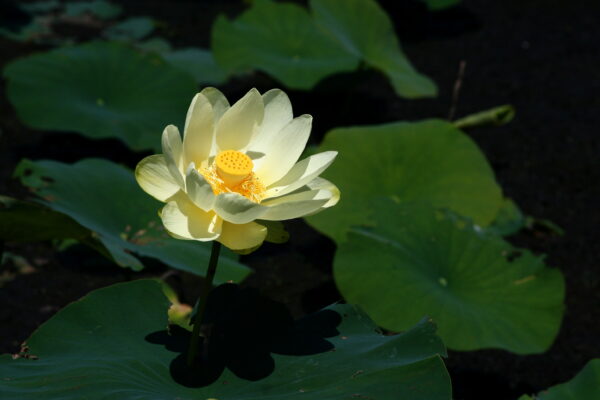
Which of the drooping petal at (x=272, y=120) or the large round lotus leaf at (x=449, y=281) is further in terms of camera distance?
the large round lotus leaf at (x=449, y=281)

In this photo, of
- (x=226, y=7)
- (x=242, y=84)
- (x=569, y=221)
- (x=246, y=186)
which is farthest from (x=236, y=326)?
(x=226, y=7)

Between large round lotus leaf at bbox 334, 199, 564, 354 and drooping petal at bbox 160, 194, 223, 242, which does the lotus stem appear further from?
large round lotus leaf at bbox 334, 199, 564, 354

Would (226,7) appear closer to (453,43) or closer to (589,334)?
(453,43)

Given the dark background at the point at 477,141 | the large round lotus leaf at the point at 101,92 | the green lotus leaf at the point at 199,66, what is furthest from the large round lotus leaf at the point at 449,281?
the green lotus leaf at the point at 199,66

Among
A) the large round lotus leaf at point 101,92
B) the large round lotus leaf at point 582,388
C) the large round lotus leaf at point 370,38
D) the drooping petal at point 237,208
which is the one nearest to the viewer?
the drooping petal at point 237,208

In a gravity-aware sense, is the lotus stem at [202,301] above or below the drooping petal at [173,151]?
below

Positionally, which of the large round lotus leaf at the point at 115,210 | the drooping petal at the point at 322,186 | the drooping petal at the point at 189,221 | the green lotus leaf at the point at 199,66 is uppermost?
the drooping petal at the point at 322,186

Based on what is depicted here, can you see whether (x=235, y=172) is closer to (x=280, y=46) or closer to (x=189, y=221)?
(x=189, y=221)

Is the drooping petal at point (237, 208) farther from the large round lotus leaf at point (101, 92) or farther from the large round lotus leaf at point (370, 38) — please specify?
the large round lotus leaf at point (370, 38)
